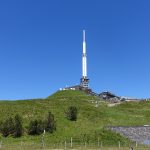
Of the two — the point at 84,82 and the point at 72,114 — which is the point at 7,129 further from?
the point at 84,82

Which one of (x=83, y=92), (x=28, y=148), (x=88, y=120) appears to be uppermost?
(x=83, y=92)

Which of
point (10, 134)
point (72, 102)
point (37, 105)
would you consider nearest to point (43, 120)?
point (10, 134)

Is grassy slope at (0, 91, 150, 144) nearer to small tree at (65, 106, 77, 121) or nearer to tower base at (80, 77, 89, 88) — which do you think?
small tree at (65, 106, 77, 121)

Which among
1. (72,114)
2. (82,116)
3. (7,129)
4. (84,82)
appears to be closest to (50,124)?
(7,129)

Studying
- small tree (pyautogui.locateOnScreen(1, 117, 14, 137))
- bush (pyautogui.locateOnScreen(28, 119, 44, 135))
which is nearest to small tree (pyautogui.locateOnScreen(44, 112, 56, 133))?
bush (pyautogui.locateOnScreen(28, 119, 44, 135))

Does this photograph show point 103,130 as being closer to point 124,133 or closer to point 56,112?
point 124,133

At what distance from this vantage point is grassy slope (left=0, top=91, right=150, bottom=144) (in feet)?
293

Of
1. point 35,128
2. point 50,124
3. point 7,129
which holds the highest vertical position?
point 50,124

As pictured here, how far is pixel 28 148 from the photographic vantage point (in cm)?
6919

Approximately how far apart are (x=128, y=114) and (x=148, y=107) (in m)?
16.7

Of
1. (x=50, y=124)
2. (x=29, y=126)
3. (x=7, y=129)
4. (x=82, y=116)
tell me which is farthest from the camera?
(x=82, y=116)

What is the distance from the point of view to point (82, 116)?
4272 inches

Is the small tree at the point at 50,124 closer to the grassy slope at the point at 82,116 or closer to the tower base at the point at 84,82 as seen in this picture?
the grassy slope at the point at 82,116

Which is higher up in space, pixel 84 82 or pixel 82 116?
pixel 84 82
